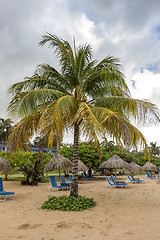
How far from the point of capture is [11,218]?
19.5 ft

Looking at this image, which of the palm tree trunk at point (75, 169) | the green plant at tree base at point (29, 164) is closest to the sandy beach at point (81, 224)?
the palm tree trunk at point (75, 169)

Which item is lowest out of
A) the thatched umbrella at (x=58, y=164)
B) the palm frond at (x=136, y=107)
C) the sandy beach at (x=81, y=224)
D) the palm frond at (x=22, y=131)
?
the sandy beach at (x=81, y=224)

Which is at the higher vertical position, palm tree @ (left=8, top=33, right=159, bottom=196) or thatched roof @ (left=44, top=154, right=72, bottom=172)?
palm tree @ (left=8, top=33, right=159, bottom=196)

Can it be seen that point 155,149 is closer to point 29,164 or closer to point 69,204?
point 29,164

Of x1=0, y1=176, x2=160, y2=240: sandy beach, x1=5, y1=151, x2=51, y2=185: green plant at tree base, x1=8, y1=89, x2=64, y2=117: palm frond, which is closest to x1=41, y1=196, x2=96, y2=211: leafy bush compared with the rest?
x1=0, y1=176, x2=160, y2=240: sandy beach

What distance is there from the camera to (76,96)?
8.18m

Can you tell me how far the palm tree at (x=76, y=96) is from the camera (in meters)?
6.76

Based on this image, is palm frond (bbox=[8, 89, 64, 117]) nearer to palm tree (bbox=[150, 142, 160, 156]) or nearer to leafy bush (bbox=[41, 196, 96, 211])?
leafy bush (bbox=[41, 196, 96, 211])

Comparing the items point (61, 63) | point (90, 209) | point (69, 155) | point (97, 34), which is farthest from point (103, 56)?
point (69, 155)

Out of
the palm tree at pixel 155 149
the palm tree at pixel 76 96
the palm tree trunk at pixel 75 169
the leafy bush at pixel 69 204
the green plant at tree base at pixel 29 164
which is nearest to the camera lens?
the palm tree at pixel 76 96

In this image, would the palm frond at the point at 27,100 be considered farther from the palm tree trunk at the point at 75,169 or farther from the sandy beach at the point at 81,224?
the sandy beach at the point at 81,224

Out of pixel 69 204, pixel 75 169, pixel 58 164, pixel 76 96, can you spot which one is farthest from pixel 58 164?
pixel 76 96

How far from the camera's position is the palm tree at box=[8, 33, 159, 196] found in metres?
6.76

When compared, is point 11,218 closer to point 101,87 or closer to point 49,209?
point 49,209
